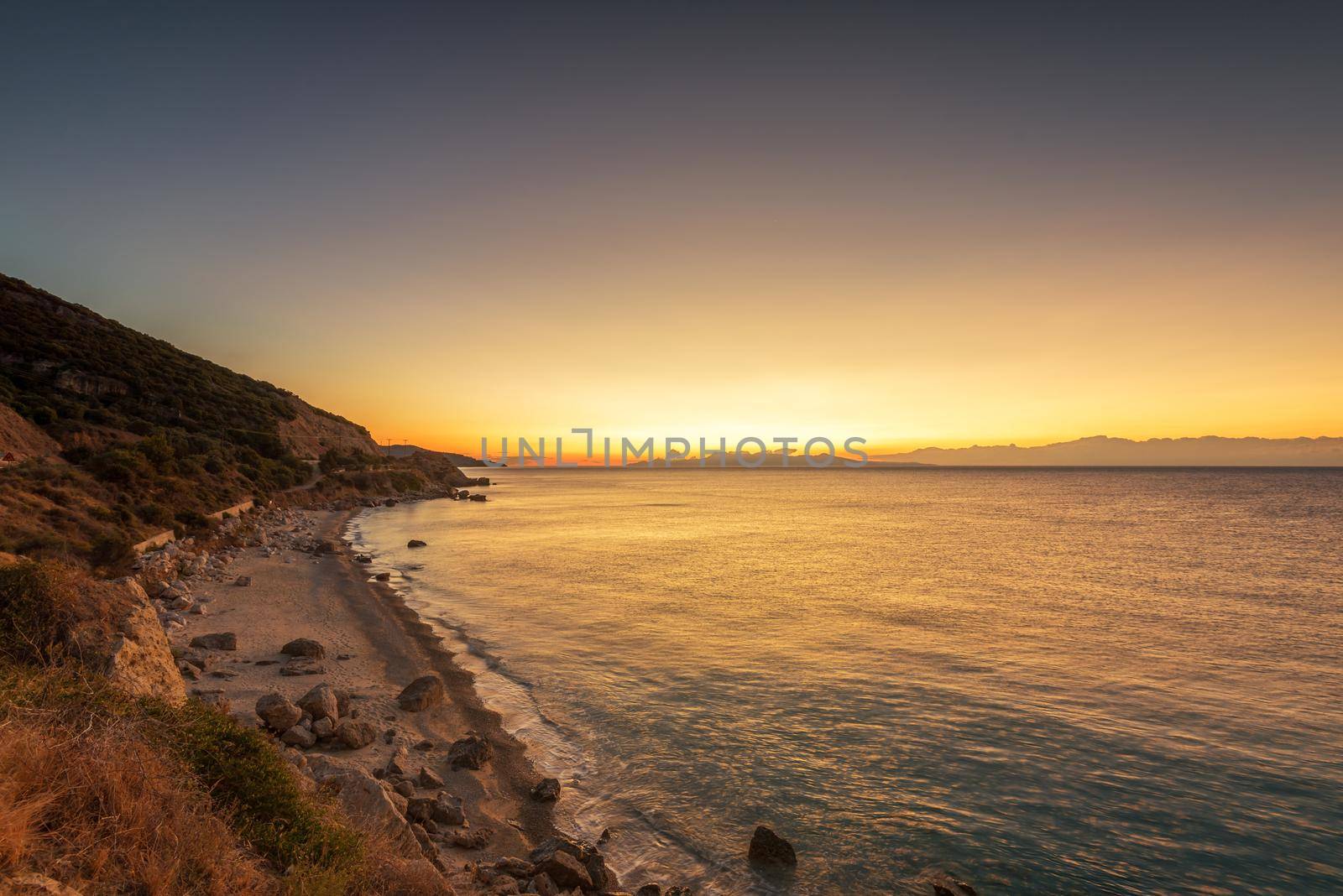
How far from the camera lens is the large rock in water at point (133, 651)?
9.33 meters

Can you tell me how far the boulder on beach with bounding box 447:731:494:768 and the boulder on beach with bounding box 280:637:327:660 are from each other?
309 inches

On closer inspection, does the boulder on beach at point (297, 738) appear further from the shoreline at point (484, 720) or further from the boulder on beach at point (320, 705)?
the shoreline at point (484, 720)

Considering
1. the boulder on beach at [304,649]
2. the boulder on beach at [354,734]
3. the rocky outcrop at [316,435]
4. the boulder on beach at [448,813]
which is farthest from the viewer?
the rocky outcrop at [316,435]

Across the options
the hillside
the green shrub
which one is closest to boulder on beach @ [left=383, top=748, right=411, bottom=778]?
the green shrub

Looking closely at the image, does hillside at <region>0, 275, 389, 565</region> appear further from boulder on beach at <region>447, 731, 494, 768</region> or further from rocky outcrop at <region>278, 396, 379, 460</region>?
boulder on beach at <region>447, 731, 494, 768</region>

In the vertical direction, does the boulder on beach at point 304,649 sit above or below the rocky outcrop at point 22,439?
below

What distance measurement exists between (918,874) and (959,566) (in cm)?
3665

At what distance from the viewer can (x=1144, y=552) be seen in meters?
49.8

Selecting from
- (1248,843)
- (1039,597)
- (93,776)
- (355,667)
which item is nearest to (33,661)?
(93,776)

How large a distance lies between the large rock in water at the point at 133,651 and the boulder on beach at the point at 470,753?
5300 mm

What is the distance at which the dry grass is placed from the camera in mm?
5199

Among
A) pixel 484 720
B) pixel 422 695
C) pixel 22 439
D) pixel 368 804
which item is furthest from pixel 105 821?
pixel 22 439

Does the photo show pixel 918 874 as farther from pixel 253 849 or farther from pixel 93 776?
pixel 93 776

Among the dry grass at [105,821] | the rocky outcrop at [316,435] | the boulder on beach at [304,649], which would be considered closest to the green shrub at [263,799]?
the dry grass at [105,821]
